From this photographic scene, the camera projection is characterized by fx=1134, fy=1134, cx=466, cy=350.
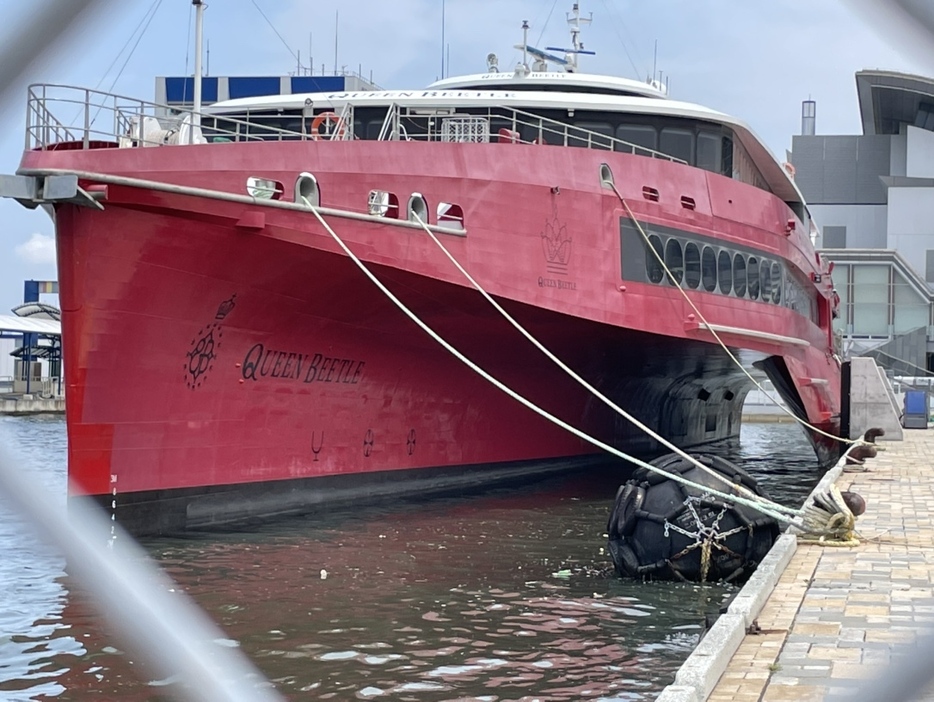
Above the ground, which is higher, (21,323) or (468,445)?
(21,323)

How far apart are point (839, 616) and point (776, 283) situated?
14057mm

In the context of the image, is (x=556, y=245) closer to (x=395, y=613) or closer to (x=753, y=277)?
(x=753, y=277)

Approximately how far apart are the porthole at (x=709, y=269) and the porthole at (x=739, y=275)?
0.77 m

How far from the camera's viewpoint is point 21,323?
4041cm

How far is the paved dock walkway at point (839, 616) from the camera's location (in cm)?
526

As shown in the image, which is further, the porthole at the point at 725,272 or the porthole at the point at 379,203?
the porthole at the point at 725,272

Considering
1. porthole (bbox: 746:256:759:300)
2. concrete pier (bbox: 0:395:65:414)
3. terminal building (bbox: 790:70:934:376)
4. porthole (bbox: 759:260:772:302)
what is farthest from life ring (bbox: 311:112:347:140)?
terminal building (bbox: 790:70:934:376)

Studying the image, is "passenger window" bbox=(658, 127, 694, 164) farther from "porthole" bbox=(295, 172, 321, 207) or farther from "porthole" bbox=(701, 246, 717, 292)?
"porthole" bbox=(295, 172, 321, 207)

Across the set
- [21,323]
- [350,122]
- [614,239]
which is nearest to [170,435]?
[350,122]

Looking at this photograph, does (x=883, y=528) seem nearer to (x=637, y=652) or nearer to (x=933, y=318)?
(x=637, y=652)

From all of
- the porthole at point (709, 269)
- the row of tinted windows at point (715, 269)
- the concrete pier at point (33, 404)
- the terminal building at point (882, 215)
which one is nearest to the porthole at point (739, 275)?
the row of tinted windows at point (715, 269)

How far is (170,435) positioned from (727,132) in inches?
440

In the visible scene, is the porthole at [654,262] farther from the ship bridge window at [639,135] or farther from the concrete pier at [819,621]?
the concrete pier at [819,621]

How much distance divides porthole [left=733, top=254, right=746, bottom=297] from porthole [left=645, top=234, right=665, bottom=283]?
244 cm
